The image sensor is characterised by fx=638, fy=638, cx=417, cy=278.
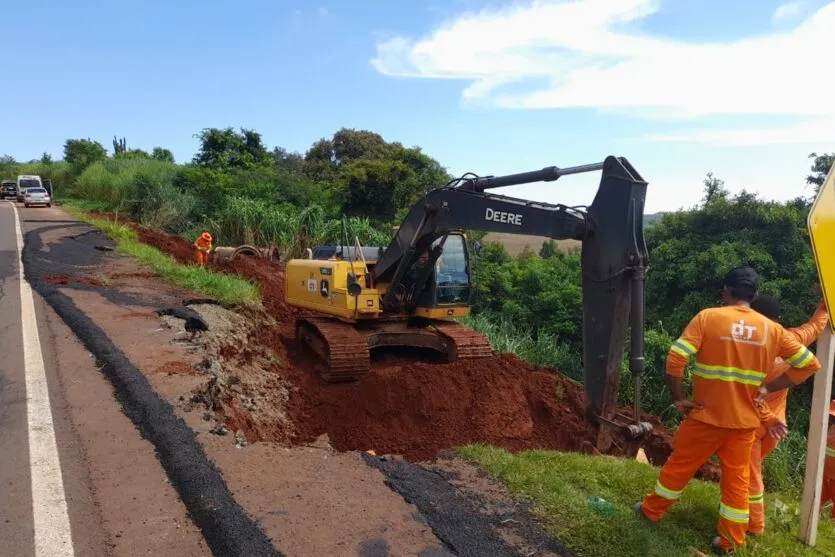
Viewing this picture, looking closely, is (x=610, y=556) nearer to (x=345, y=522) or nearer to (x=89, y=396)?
(x=345, y=522)

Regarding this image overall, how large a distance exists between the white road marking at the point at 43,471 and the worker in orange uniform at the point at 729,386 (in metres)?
3.79

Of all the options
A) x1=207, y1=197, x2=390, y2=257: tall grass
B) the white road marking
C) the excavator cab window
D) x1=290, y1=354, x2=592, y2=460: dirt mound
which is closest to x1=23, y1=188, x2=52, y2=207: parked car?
x1=207, y1=197, x2=390, y2=257: tall grass

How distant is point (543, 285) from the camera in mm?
16422

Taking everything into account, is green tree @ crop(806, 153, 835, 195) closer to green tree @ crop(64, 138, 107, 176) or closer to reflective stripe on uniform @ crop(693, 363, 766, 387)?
reflective stripe on uniform @ crop(693, 363, 766, 387)

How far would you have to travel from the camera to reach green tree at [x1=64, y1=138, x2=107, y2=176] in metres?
47.1

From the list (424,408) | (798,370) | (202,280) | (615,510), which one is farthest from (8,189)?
(798,370)

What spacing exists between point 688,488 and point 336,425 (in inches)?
172

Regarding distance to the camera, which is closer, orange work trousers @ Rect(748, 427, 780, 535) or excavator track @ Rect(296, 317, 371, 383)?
orange work trousers @ Rect(748, 427, 780, 535)

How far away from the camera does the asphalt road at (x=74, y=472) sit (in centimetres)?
375

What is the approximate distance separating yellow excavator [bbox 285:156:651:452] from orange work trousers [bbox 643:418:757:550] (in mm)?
857

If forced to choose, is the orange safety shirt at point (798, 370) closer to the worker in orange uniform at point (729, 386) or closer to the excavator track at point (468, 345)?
the worker in orange uniform at point (729, 386)

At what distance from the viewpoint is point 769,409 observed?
457 cm

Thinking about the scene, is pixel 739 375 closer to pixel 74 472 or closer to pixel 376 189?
pixel 74 472

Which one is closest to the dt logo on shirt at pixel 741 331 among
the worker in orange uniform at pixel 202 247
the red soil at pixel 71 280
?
Result: the red soil at pixel 71 280
